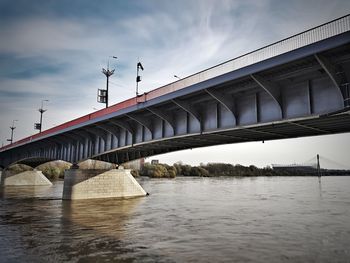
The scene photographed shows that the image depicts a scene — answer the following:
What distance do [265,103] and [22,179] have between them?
2800 inches

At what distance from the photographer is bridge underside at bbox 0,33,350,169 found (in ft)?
42.8

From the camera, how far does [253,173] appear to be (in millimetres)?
175125

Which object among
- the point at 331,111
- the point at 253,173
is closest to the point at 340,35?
the point at 331,111

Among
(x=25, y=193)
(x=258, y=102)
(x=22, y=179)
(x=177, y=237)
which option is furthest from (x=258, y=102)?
(x=22, y=179)

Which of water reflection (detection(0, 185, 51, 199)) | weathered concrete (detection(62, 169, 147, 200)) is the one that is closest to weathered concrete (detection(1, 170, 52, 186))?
water reflection (detection(0, 185, 51, 199))

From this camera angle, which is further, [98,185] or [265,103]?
[98,185]

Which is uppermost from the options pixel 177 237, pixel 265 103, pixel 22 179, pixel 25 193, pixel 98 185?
pixel 265 103

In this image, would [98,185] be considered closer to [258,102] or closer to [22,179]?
[258,102]

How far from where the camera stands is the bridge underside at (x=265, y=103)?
13039 millimetres

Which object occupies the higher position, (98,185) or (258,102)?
(258,102)

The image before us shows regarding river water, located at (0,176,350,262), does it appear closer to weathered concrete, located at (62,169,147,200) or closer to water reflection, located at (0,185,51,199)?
weathered concrete, located at (62,169,147,200)

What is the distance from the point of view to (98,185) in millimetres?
35594

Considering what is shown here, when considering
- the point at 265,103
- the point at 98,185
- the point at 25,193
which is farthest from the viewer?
the point at 25,193

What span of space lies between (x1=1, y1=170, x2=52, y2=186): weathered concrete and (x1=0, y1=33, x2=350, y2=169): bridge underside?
54056mm
